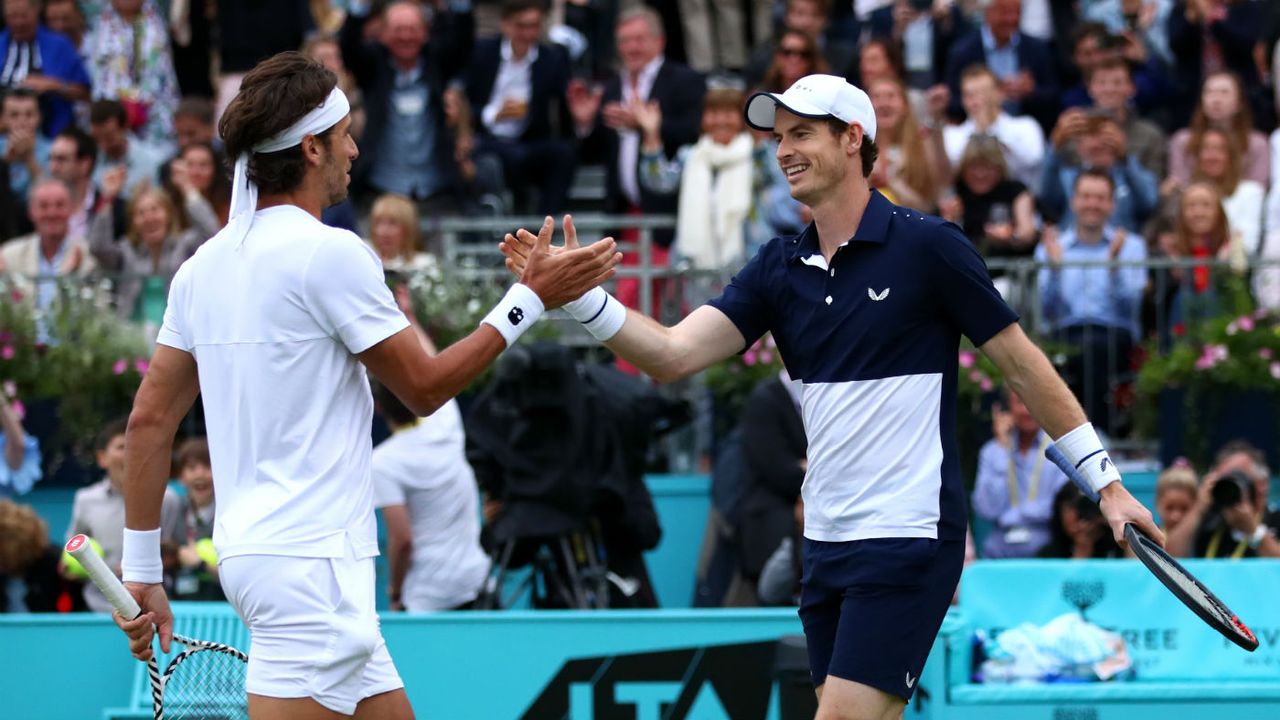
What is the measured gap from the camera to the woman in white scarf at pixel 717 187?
12109 millimetres

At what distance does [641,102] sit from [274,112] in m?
8.85

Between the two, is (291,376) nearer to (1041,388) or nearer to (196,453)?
(1041,388)

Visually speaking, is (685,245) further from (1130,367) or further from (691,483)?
(1130,367)

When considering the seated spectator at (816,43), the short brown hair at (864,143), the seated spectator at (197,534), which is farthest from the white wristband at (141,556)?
the seated spectator at (816,43)

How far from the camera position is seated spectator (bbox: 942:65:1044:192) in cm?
1221

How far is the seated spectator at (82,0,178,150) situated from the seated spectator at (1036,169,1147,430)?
707cm

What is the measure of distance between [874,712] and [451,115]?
919 centimetres

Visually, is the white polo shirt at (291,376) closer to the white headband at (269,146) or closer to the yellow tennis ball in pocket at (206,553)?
the white headband at (269,146)

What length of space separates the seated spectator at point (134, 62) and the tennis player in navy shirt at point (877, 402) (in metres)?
10.1

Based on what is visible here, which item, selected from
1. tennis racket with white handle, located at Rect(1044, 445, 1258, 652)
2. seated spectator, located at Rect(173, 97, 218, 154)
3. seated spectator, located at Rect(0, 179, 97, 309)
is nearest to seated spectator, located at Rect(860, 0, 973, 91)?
seated spectator, located at Rect(173, 97, 218, 154)

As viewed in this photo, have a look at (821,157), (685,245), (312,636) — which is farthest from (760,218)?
(312,636)

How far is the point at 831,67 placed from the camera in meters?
13.2

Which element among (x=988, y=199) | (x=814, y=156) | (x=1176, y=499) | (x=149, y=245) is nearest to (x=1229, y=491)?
(x=1176, y=499)

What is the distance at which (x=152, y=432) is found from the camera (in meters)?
4.59
